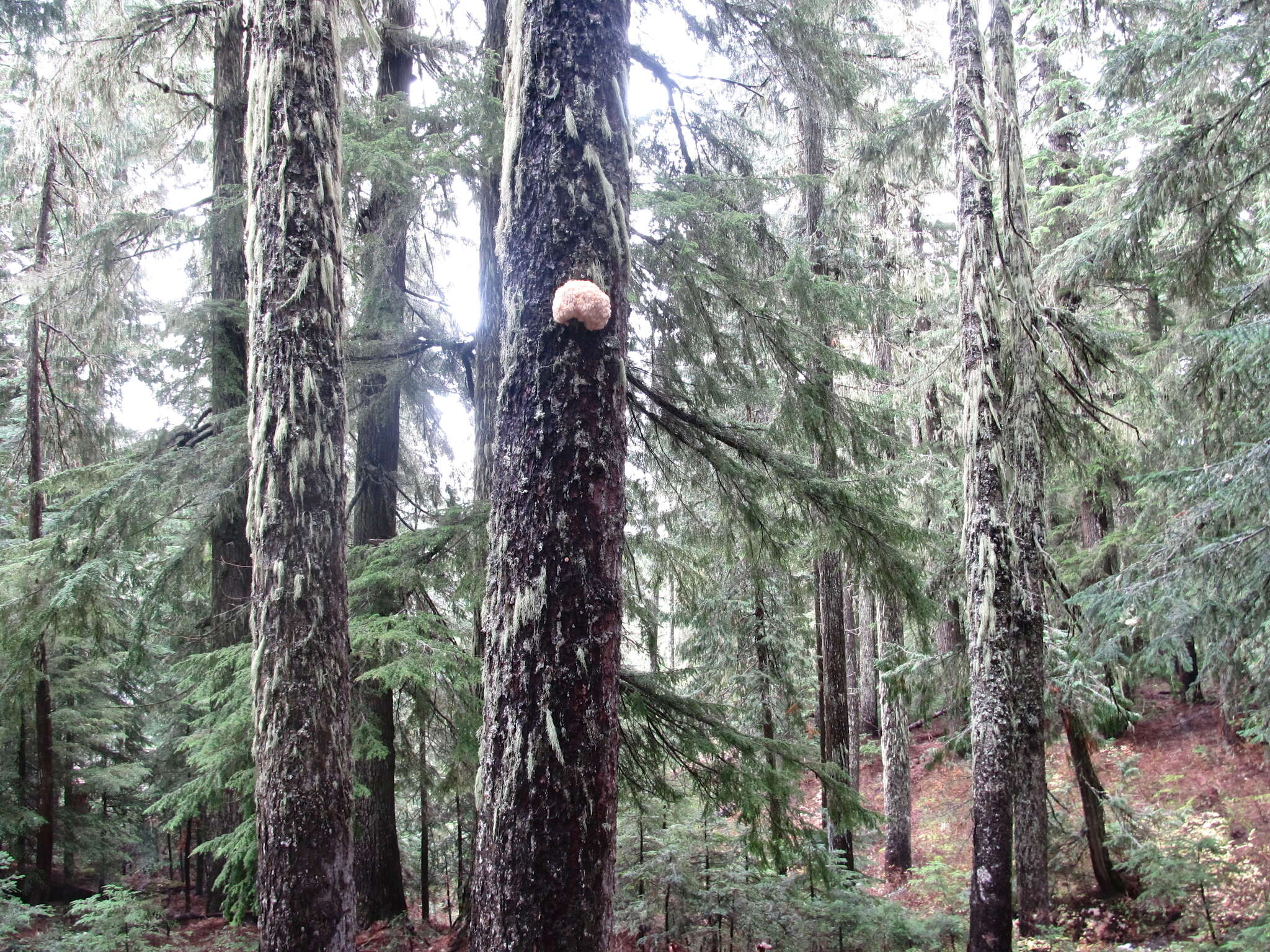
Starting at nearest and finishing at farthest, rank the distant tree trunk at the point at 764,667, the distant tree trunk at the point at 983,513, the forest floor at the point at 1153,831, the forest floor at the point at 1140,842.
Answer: the distant tree trunk at the point at 983,513 → the forest floor at the point at 1140,842 → the forest floor at the point at 1153,831 → the distant tree trunk at the point at 764,667

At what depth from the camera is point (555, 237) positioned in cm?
267

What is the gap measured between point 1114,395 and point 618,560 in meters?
12.2

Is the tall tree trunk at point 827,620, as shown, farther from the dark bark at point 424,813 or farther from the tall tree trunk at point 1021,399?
the dark bark at point 424,813

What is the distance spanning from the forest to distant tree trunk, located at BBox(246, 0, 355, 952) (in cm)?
3

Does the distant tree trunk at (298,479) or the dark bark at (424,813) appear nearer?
the distant tree trunk at (298,479)

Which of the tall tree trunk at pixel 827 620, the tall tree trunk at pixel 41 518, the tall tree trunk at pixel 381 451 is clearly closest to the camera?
the tall tree trunk at pixel 381 451

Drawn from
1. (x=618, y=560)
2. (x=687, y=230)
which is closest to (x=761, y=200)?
(x=687, y=230)

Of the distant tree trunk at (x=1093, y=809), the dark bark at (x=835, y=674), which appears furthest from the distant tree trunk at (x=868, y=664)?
the distant tree trunk at (x=1093, y=809)

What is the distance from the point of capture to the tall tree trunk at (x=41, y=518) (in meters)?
10.6

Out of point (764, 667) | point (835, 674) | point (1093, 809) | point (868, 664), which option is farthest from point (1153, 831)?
point (868, 664)

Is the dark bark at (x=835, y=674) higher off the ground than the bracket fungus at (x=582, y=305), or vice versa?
the bracket fungus at (x=582, y=305)

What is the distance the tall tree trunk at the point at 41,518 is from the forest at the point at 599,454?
11 centimetres

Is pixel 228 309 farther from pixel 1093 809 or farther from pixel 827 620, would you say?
pixel 1093 809

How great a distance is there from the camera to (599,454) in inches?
102
